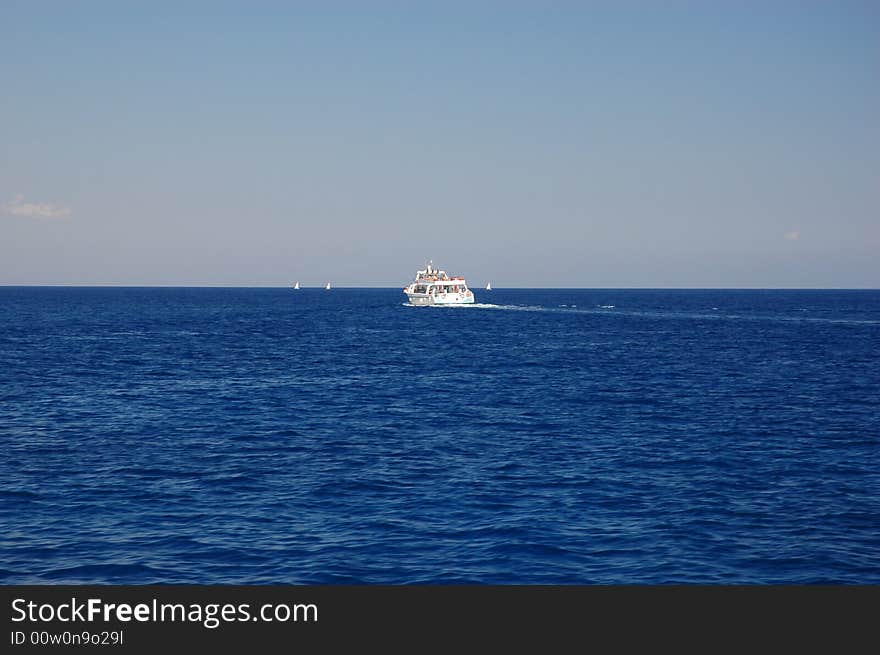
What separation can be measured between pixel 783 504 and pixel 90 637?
25.4 meters

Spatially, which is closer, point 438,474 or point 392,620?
point 392,620

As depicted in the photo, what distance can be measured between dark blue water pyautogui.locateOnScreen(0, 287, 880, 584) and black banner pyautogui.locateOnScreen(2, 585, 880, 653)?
8.68 m

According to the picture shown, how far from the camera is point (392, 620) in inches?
511

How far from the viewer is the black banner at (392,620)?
12875mm

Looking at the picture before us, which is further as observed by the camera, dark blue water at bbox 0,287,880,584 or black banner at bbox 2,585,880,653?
dark blue water at bbox 0,287,880,584

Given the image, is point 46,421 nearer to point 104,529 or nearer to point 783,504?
point 104,529

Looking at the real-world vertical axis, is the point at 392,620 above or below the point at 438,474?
above

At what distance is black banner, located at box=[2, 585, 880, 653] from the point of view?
12875 millimetres

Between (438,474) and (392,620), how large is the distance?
22027 mm

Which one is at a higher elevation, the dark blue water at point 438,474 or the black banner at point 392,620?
the black banner at point 392,620

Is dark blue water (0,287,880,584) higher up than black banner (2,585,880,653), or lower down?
lower down

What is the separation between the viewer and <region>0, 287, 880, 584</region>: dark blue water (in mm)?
24062

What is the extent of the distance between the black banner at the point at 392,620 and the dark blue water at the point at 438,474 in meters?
8.68

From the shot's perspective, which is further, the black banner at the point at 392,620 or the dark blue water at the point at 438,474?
the dark blue water at the point at 438,474
